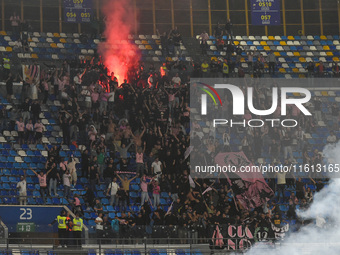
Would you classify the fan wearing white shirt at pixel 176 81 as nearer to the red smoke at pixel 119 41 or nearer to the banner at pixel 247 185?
the red smoke at pixel 119 41

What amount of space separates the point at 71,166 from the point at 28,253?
647 cm

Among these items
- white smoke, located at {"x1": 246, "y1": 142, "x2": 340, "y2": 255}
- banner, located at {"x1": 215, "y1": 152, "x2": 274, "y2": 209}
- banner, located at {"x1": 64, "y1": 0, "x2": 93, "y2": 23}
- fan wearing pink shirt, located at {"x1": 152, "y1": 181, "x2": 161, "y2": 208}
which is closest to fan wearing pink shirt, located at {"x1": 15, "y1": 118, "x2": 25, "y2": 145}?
fan wearing pink shirt, located at {"x1": 152, "y1": 181, "x2": 161, "y2": 208}

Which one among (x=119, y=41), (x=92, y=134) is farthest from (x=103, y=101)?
(x=119, y=41)

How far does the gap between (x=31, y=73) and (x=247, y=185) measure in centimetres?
1111

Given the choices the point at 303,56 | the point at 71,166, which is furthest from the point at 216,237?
the point at 303,56

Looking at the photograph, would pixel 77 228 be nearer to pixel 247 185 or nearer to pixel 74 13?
pixel 247 185

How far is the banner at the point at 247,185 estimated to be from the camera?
3397cm

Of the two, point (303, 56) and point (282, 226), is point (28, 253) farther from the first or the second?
point (303, 56)

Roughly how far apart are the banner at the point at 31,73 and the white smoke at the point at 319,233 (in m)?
12.8

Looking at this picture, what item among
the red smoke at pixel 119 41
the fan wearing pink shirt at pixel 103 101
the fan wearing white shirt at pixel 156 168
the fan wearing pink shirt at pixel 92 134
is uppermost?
the red smoke at pixel 119 41

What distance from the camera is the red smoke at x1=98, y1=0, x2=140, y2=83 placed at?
43406 mm

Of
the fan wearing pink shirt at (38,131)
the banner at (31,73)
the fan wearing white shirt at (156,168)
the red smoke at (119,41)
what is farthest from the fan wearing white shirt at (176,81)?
the fan wearing pink shirt at (38,131)

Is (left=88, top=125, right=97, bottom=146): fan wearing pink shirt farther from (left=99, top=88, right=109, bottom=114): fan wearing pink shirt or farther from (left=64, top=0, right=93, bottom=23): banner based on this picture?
(left=64, top=0, right=93, bottom=23): banner

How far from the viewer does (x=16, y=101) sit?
127 ft
